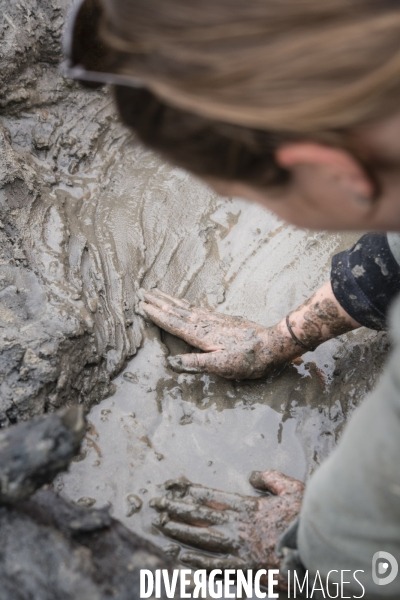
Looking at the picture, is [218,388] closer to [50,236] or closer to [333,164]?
[50,236]

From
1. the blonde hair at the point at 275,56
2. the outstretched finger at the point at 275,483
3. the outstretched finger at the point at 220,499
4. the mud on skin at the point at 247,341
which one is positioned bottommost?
the outstretched finger at the point at 275,483

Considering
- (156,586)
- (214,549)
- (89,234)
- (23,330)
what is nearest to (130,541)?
(156,586)

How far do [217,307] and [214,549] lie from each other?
966 millimetres

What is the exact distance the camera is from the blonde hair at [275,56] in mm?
606

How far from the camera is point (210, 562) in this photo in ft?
4.60

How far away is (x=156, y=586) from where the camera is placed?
111cm

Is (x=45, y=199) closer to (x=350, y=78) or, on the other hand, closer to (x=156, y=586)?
(x=156, y=586)

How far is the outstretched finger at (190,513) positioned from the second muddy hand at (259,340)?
50cm

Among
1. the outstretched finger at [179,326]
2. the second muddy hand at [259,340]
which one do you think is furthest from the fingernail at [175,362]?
the outstretched finger at [179,326]

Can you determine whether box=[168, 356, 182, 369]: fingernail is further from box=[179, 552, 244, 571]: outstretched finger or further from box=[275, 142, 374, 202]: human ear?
box=[275, 142, 374, 202]: human ear

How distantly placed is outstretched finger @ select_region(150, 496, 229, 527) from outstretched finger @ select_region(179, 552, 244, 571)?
9 centimetres

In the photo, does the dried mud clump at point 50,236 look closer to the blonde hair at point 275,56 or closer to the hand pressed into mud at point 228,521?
the hand pressed into mud at point 228,521

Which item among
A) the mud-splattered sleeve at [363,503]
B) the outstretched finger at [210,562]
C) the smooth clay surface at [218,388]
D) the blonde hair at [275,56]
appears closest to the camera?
the blonde hair at [275,56]

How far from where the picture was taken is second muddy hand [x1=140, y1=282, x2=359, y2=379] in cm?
182
